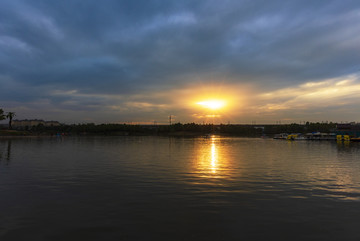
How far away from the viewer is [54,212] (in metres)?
15.8

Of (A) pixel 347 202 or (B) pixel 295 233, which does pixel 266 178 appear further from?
(B) pixel 295 233

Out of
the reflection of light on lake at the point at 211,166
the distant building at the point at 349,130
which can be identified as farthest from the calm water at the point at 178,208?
the distant building at the point at 349,130

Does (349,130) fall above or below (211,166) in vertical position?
above

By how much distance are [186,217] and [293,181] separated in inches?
681

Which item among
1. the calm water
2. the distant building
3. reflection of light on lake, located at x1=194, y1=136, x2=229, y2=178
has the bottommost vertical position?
reflection of light on lake, located at x1=194, y1=136, x2=229, y2=178

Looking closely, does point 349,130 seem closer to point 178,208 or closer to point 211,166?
point 211,166

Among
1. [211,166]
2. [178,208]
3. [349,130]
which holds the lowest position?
[211,166]

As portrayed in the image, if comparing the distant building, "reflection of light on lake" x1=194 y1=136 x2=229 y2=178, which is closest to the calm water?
"reflection of light on lake" x1=194 y1=136 x2=229 y2=178

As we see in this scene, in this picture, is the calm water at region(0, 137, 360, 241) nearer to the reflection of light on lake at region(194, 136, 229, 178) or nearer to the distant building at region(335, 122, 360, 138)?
the reflection of light on lake at region(194, 136, 229, 178)

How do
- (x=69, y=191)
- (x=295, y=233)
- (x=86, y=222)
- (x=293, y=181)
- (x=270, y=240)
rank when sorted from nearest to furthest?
1. (x=270, y=240)
2. (x=295, y=233)
3. (x=86, y=222)
4. (x=69, y=191)
5. (x=293, y=181)

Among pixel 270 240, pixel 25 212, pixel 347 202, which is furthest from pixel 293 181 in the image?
pixel 25 212

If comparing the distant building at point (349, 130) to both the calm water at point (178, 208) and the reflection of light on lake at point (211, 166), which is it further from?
the calm water at point (178, 208)

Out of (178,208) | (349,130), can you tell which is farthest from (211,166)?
(349,130)

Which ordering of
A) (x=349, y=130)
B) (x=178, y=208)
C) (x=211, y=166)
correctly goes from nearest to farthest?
(x=178, y=208) < (x=211, y=166) < (x=349, y=130)
